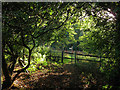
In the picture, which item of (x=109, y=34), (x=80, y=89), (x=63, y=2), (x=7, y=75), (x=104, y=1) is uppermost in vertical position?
(x=63, y=2)

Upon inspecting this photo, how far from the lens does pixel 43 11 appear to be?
241 centimetres

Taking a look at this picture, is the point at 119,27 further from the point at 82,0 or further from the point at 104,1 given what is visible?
the point at 82,0

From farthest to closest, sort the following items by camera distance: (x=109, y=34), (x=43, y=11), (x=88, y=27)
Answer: (x=88, y=27), (x=109, y=34), (x=43, y=11)

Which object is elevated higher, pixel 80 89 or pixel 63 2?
pixel 63 2

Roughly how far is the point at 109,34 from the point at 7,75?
4985 millimetres

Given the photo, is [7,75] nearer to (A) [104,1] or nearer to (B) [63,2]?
(B) [63,2]

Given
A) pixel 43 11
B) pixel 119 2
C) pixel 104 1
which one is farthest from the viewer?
pixel 43 11

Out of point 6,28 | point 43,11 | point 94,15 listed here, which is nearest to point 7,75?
point 6,28

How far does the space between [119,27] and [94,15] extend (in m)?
0.87

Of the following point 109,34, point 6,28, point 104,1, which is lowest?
point 109,34

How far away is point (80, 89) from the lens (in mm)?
4926

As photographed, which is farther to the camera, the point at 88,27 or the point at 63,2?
the point at 88,27

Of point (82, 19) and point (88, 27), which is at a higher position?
point (82, 19)

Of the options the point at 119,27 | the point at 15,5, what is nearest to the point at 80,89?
the point at 119,27
